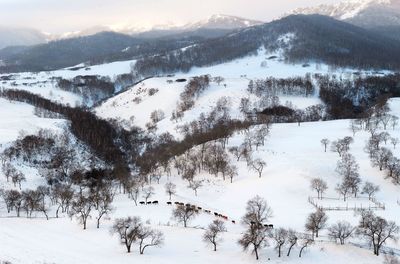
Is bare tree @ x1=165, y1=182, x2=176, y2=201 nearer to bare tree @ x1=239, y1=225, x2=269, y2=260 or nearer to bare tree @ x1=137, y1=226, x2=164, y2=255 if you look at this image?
bare tree @ x1=137, y1=226, x2=164, y2=255

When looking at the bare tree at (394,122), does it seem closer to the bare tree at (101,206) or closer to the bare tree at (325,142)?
the bare tree at (325,142)

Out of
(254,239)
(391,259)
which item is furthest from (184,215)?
(391,259)

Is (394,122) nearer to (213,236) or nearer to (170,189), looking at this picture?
(170,189)

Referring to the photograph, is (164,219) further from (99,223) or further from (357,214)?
(357,214)

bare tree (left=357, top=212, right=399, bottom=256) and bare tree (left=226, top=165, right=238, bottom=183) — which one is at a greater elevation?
bare tree (left=357, top=212, right=399, bottom=256)

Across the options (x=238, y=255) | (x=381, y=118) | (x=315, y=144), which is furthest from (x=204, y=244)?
(x=381, y=118)

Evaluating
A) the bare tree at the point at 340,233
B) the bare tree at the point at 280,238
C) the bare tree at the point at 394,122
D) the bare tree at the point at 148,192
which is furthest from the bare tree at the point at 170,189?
the bare tree at the point at 394,122

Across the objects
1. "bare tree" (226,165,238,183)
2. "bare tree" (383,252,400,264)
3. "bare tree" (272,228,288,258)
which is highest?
"bare tree" (272,228,288,258)

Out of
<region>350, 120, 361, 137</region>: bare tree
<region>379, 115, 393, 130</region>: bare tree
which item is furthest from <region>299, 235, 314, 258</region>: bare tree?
<region>379, 115, 393, 130</region>: bare tree
